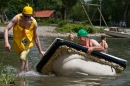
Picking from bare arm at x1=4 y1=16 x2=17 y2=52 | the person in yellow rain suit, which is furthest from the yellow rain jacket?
bare arm at x1=4 y1=16 x2=17 y2=52

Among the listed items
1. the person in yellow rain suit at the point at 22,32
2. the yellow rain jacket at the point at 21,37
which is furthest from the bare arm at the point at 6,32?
the yellow rain jacket at the point at 21,37

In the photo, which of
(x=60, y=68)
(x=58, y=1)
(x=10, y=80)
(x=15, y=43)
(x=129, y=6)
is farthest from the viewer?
(x=58, y=1)

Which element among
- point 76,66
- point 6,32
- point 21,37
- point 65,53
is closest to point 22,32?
point 21,37

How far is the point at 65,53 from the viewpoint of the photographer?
28.6 feet

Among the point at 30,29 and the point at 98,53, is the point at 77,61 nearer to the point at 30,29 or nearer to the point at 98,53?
the point at 98,53

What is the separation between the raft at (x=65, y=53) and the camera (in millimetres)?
8641

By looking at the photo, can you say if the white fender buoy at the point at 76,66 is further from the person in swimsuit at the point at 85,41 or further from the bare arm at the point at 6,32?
the bare arm at the point at 6,32

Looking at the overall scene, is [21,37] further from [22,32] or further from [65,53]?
[65,53]

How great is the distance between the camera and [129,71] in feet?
34.9

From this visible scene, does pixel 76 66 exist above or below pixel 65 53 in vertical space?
below

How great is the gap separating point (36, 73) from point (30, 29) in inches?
56.7

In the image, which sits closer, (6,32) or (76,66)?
(6,32)

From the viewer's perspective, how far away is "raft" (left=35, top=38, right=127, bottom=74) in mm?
8641

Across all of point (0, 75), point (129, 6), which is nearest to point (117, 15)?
point (129, 6)
